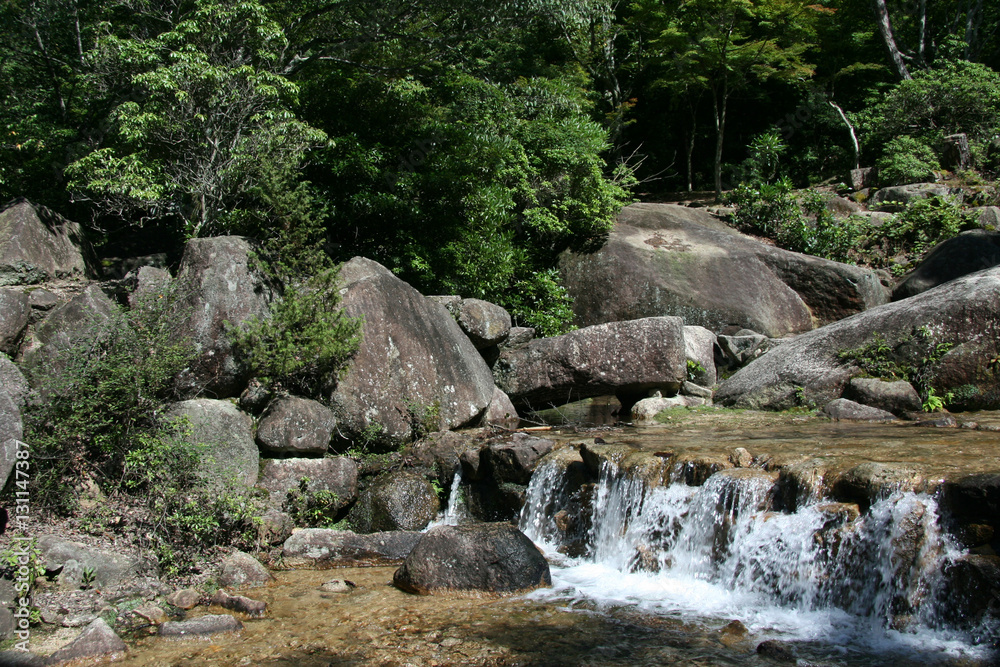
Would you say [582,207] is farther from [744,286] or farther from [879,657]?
[879,657]

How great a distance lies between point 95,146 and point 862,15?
2137 centimetres

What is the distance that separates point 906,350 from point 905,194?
335 inches

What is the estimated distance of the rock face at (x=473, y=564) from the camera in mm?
5363

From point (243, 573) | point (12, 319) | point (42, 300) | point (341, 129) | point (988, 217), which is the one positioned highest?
point (341, 129)

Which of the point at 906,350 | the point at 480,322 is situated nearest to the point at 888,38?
the point at 906,350

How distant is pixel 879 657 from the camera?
4.11 meters

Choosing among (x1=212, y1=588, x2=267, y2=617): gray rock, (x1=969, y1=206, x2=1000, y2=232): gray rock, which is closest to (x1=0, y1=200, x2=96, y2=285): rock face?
(x1=212, y1=588, x2=267, y2=617): gray rock

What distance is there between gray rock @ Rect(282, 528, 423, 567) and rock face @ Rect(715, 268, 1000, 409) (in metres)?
5.37

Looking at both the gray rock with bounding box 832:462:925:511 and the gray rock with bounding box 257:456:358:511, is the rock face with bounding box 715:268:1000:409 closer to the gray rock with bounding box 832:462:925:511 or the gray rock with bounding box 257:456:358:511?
the gray rock with bounding box 832:462:925:511

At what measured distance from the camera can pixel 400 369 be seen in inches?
323

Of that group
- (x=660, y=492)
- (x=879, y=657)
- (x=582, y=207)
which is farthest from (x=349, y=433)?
(x=582, y=207)

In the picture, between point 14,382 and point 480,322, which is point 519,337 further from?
point 14,382

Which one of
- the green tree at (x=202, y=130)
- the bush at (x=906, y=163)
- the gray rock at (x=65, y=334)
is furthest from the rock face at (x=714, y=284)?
the gray rock at (x=65, y=334)

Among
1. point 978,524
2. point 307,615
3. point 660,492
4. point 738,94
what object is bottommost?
point 307,615
